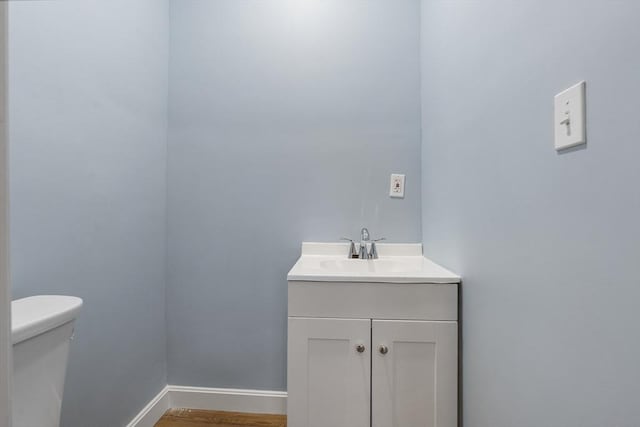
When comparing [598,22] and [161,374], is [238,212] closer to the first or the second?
[161,374]

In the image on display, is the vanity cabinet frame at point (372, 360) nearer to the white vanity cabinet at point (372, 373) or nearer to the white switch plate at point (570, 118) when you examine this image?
the white vanity cabinet at point (372, 373)

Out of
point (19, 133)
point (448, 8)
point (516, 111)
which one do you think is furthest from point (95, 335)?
point (448, 8)

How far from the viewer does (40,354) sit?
78cm

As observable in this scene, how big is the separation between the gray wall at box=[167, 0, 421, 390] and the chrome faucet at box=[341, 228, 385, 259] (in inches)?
1.8

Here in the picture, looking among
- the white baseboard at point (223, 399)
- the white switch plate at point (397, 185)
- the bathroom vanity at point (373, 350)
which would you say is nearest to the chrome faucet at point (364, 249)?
the white switch plate at point (397, 185)

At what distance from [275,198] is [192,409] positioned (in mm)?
1150

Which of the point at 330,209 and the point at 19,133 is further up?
the point at 19,133

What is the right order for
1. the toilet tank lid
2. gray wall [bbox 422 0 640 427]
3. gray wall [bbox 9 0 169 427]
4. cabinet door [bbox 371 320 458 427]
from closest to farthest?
gray wall [bbox 422 0 640 427] → the toilet tank lid → gray wall [bbox 9 0 169 427] → cabinet door [bbox 371 320 458 427]

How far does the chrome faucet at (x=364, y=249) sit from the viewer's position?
1578 millimetres

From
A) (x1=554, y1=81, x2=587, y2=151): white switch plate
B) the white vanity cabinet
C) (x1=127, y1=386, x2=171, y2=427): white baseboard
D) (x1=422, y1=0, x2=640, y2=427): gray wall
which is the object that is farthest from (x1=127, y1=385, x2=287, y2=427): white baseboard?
(x1=554, y1=81, x2=587, y2=151): white switch plate

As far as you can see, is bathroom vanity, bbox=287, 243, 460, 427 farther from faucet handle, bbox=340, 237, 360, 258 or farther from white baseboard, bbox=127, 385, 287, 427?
white baseboard, bbox=127, 385, 287, 427

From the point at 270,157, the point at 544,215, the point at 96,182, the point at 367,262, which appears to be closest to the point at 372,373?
the point at 367,262

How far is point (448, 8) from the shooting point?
48.6 inches

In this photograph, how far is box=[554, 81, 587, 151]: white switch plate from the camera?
545mm
